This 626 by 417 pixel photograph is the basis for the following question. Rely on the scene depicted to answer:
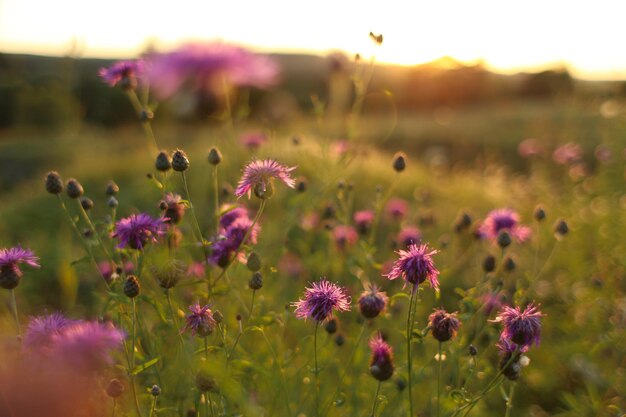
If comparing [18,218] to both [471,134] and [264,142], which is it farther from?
[471,134]

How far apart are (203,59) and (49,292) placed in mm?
3476

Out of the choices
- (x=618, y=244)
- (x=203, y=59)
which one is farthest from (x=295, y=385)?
(x=618, y=244)

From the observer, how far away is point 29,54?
147ft

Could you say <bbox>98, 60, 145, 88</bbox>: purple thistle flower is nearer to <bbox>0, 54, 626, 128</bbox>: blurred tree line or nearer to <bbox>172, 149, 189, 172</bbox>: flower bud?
<bbox>172, 149, 189, 172</bbox>: flower bud

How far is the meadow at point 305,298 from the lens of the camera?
4.66ft

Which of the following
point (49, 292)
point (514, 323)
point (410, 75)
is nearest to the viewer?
point (514, 323)

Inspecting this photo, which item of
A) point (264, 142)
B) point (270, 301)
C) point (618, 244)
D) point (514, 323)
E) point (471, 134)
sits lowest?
point (514, 323)

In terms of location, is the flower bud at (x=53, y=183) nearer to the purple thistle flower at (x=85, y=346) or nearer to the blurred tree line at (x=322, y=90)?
the purple thistle flower at (x=85, y=346)

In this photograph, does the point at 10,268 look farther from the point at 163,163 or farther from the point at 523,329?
the point at 523,329

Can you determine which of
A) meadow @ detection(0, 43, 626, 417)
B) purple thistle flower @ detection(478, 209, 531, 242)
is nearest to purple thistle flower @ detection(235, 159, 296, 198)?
meadow @ detection(0, 43, 626, 417)

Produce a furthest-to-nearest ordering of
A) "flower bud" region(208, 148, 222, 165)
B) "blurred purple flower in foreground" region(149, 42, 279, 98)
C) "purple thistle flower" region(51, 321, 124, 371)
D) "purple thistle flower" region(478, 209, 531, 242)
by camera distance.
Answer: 1. "purple thistle flower" region(478, 209, 531, 242)
2. "blurred purple flower in foreground" region(149, 42, 279, 98)
3. "flower bud" region(208, 148, 222, 165)
4. "purple thistle flower" region(51, 321, 124, 371)

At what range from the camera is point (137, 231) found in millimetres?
1605

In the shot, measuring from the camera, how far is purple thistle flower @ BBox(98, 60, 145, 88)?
7.29 feet

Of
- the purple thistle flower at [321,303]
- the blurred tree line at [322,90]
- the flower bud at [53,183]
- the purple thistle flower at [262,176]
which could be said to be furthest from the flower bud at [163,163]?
the blurred tree line at [322,90]
